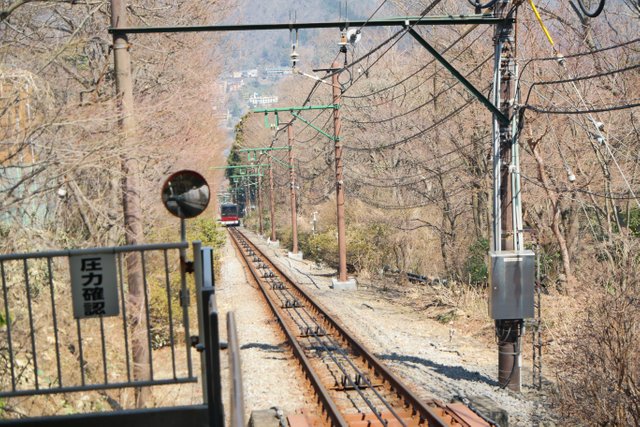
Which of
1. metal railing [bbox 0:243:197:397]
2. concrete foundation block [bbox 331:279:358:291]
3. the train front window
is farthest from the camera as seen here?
the train front window

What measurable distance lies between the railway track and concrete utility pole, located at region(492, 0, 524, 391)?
6.76 ft

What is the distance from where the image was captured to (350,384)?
1202 cm

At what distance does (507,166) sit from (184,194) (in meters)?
6.15

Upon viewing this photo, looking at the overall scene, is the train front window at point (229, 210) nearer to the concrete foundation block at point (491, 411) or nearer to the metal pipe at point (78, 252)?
the concrete foundation block at point (491, 411)

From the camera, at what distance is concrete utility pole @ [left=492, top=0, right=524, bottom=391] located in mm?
11438

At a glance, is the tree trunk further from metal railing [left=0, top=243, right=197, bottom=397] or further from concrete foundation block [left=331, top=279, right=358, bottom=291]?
metal railing [left=0, top=243, right=197, bottom=397]

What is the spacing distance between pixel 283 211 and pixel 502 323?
190 ft

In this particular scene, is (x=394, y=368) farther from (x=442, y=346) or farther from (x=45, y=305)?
(x=45, y=305)

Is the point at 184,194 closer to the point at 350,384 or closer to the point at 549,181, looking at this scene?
the point at 350,384

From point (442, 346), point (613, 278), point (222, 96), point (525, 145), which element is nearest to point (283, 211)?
point (222, 96)

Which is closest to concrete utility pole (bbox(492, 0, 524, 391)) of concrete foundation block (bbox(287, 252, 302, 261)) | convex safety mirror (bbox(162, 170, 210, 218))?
convex safety mirror (bbox(162, 170, 210, 218))

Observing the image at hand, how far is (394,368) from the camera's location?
1316cm

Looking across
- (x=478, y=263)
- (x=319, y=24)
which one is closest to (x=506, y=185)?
(x=319, y=24)

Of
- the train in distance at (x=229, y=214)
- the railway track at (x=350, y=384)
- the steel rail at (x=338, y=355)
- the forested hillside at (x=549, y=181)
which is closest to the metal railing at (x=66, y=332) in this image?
the railway track at (x=350, y=384)
